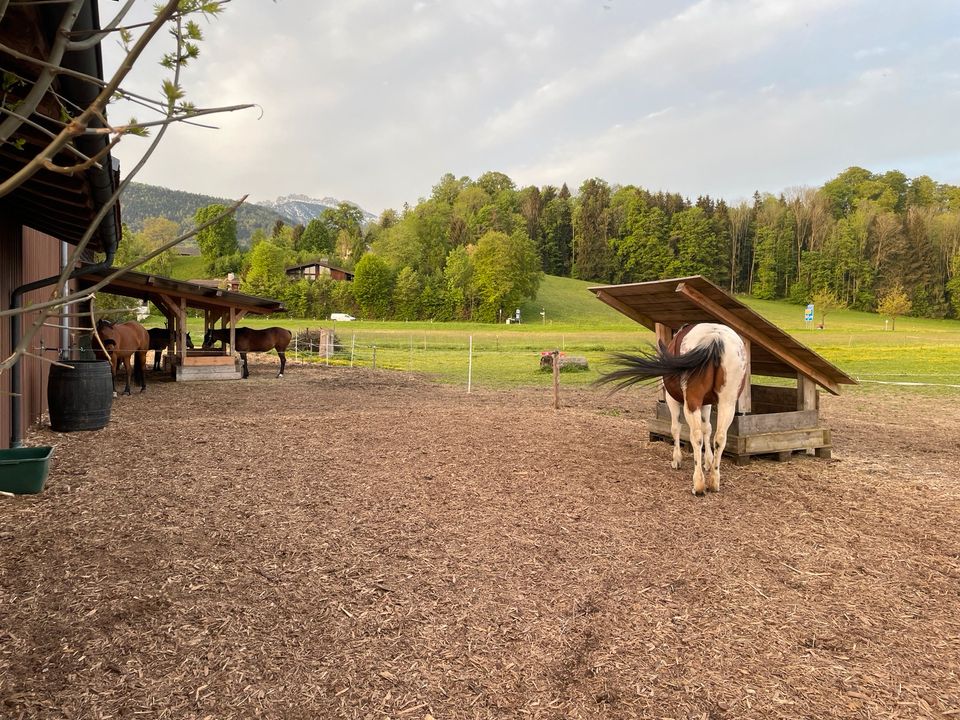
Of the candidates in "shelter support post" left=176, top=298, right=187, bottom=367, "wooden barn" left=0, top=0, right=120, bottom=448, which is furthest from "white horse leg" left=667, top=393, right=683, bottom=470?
"shelter support post" left=176, top=298, right=187, bottom=367

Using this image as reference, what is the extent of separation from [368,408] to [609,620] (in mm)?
8217

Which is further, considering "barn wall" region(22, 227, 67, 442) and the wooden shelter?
the wooden shelter

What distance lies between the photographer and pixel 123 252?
3944cm

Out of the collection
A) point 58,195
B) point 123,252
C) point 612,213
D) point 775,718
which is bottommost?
point 775,718

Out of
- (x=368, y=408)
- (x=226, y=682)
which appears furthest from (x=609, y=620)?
(x=368, y=408)

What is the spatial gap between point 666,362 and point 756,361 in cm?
277

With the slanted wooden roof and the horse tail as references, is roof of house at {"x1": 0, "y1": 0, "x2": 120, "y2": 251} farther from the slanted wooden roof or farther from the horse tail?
the horse tail

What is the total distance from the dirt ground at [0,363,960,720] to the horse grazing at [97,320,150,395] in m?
5.36

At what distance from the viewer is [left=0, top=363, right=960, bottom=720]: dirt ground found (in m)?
2.46

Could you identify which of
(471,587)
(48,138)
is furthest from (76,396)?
(471,587)

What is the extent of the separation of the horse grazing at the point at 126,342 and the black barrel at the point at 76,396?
4.03 metres

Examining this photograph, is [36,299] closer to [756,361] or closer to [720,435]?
[720,435]

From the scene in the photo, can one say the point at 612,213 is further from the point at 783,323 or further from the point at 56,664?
the point at 56,664

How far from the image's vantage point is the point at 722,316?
20.2 feet
